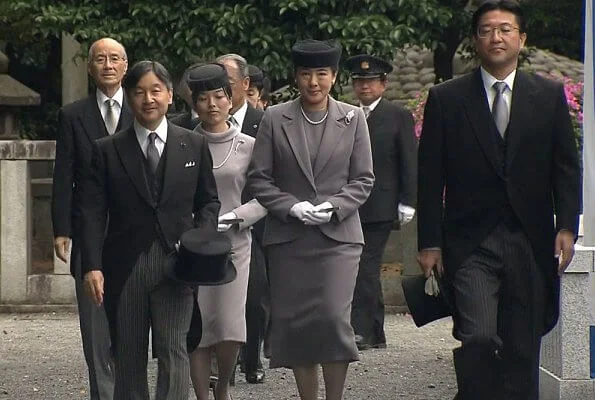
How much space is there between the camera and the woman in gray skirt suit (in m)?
8.07

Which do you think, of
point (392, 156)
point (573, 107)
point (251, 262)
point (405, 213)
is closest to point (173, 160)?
point (251, 262)

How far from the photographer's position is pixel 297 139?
27.0 feet

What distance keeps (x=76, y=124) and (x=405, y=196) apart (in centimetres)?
343

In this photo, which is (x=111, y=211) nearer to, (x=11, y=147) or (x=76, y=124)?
(x=76, y=124)

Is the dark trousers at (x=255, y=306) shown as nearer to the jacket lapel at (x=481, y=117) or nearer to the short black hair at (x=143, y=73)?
the short black hair at (x=143, y=73)

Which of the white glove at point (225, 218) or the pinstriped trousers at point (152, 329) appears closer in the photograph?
Result: the pinstriped trousers at point (152, 329)

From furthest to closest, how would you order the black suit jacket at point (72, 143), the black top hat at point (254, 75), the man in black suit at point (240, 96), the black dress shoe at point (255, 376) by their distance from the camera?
the black top hat at point (254, 75), the black dress shoe at point (255, 376), the man in black suit at point (240, 96), the black suit jacket at point (72, 143)

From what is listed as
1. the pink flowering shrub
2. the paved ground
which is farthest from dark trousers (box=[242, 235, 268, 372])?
the pink flowering shrub

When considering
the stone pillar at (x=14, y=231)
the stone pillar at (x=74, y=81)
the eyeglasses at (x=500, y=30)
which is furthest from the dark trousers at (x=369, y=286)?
the stone pillar at (x=74, y=81)

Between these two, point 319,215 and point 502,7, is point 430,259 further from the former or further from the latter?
point 502,7

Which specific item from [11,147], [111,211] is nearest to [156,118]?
[111,211]

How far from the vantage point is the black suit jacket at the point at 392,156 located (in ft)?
37.7

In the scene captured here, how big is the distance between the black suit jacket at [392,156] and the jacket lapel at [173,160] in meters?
4.09

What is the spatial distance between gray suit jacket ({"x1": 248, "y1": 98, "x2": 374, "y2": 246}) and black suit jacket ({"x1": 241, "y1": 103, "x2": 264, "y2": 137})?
4.08 ft
